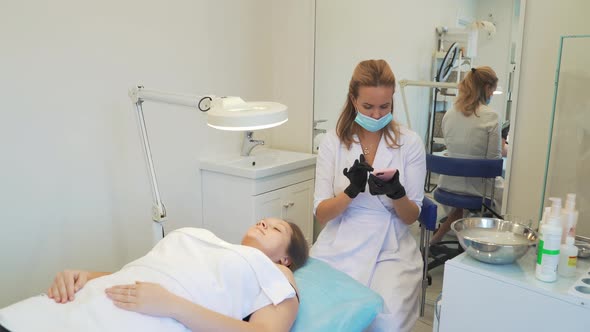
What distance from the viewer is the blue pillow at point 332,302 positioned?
1.26 metres

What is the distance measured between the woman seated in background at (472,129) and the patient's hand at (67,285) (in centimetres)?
160

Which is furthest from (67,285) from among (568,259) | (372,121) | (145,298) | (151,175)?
(568,259)

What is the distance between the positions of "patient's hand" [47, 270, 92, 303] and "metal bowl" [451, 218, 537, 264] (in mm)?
1087

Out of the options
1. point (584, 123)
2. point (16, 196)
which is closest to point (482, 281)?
point (584, 123)

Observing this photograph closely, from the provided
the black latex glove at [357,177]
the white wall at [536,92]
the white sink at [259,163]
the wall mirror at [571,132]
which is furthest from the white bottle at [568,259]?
the white sink at [259,163]

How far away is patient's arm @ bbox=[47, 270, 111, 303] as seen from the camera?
1.16 m

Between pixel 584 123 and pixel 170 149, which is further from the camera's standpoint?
pixel 170 149

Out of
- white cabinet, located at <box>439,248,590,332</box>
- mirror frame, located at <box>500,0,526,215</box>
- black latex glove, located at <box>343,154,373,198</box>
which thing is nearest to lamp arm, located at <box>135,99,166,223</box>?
black latex glove, located at <box>343,154,373,198</box>

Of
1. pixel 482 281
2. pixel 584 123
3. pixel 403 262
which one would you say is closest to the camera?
pixel 482 281

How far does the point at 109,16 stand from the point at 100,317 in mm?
1382

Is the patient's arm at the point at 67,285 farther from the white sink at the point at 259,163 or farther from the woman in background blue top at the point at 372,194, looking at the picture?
the white sink at the point at 259,163

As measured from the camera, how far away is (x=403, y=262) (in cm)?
163

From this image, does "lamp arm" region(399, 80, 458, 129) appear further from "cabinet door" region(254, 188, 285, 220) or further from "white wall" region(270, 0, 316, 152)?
"cabinet door" region(254, 188, 285, 220)

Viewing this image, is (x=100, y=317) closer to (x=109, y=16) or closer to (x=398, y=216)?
(x=398, y=216)
